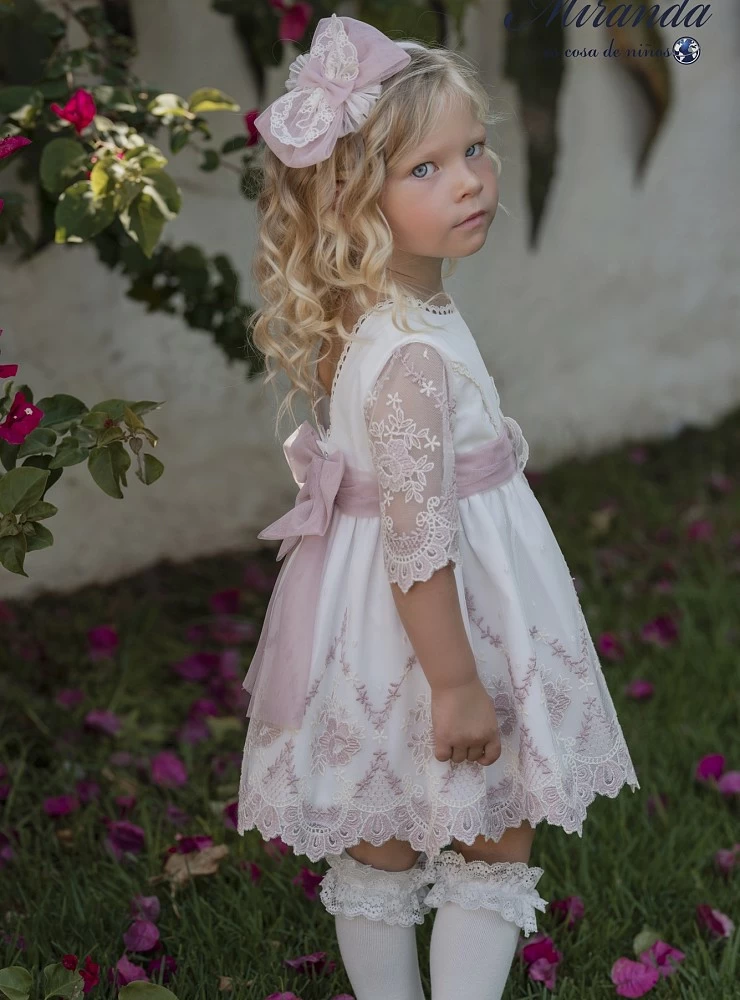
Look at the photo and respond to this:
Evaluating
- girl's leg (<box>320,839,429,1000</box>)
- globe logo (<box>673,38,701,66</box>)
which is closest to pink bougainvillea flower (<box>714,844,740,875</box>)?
girl's leg (<box>320,839,429,1000</box>)

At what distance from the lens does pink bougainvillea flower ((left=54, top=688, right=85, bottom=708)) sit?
8.35ft

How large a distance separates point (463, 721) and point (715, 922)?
704 millimetres

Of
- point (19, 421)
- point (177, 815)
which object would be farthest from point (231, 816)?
point (19, 421)

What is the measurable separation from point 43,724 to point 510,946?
3.96 ft

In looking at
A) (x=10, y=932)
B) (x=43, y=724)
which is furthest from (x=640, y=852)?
(x=43, y=724)

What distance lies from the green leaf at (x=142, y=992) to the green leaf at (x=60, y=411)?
27.8 inches

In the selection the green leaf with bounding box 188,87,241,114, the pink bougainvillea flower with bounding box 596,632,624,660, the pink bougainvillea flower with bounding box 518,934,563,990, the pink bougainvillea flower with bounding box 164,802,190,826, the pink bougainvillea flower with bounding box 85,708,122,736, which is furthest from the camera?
the pink bougainvillea flower with bounding box 596,632,624,660

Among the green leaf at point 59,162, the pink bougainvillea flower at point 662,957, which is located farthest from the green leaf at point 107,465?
the pink bougainvillea flower at point 662,957

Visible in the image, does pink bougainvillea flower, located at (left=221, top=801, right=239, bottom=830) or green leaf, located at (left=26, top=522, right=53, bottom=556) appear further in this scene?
pink bougainvillea flower, located at (left=221, top=801, right=239, bottom=830)

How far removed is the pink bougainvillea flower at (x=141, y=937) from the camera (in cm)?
181

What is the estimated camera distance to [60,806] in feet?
7.17

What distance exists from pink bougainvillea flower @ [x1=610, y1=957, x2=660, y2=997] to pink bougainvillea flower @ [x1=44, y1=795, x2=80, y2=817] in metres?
0.98

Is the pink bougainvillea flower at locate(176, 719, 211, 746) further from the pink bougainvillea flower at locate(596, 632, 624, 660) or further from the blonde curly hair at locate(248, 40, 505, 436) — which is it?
the blonde curly hair at locate(248, 40, 505, 436)

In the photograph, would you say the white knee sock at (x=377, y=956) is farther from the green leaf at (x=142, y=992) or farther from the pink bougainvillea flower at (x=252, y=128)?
the pink bougainvillea flower at (x=252, y=128)
